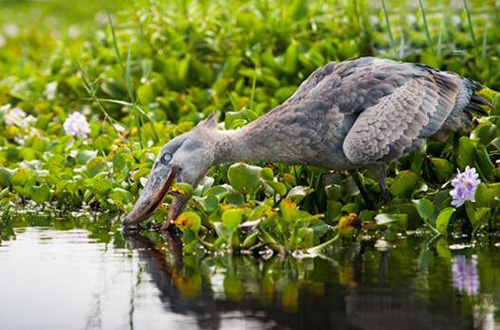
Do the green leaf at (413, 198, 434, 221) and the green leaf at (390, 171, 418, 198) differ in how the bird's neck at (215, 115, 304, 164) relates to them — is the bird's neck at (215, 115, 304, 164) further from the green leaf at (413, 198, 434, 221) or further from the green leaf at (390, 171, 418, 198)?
the green leaf at (413, 198, 434, 221)

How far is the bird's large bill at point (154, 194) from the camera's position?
304 inches

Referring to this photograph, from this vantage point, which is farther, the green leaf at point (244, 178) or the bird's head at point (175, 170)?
the bird's head at point (175, 170)

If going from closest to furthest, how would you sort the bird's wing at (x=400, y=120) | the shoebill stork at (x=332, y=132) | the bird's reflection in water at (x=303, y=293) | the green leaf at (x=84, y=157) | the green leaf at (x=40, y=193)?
the bird's reflection in water at (x=303, y=293) → the bird's wing at (x=400, y=120) → the shoebill stork at (x=332, y=132) → the green leaf at (x=40, y=193) → the green leaf at (x=84, y=157)

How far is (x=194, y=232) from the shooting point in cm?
711

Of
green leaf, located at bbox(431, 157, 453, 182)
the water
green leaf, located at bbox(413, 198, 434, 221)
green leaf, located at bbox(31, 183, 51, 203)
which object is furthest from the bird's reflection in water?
green leaf, located at bbox(31, 183, 51, 203)

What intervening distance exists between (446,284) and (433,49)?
15.6 ft

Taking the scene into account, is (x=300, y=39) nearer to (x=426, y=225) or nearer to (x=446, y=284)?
(x=426, y=225)

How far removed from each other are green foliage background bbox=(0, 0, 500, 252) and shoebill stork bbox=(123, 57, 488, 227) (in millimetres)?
177

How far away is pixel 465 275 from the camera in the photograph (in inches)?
243

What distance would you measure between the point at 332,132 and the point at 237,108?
2522 mm

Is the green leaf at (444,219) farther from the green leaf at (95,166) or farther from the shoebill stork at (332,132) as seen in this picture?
the green leaf at (95,166)

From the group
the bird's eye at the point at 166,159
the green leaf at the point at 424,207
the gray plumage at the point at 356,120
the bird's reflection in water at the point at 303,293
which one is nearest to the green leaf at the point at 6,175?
the bird's eye at the point at 166,159

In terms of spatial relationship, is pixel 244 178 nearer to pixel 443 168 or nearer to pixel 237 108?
pixel 443 168

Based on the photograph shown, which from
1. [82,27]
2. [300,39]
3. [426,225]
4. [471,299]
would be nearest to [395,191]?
[426,225]
